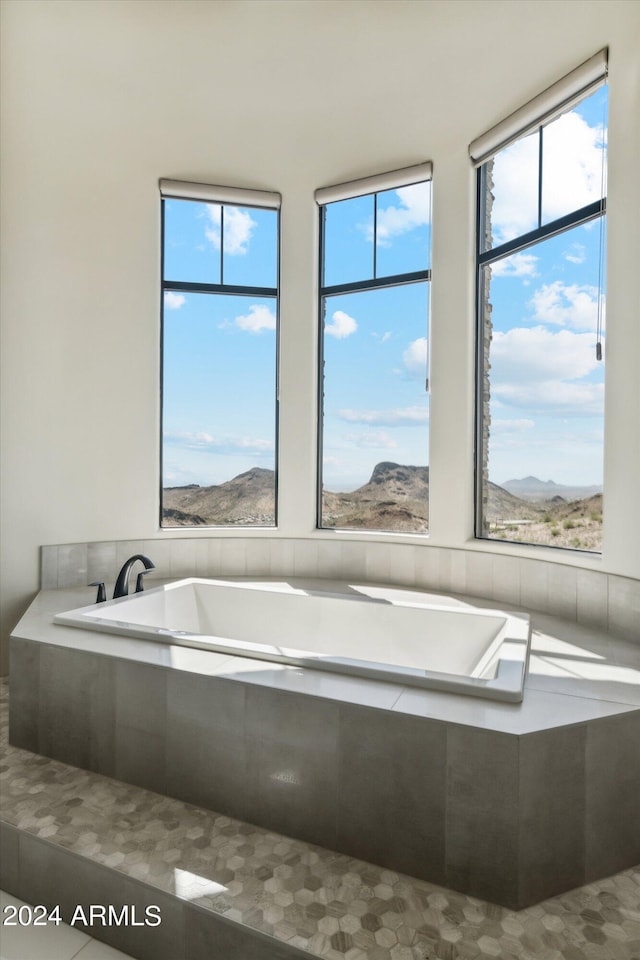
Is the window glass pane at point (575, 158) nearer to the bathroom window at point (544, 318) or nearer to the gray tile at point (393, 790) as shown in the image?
the bathroom window at point (544, 318)

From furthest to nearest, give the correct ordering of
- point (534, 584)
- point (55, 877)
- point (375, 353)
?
point (375, 353), point (534, 584), point (55, 877)

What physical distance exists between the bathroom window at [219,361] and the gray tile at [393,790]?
2171mm

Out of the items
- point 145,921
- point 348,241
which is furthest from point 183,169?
point 145,921

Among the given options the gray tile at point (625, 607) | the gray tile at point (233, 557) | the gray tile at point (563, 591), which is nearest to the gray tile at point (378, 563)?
the gray tile at point (233, 557)

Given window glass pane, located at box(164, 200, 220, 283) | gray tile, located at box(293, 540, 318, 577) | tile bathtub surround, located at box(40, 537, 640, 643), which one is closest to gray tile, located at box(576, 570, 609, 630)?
tile bathtub surround, located at box(40, 537, 640, 643)

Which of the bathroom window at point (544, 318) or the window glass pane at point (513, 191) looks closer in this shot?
the bathroom window at point (544, 318)

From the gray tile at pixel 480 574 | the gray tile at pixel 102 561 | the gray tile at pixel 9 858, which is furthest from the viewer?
the gray tile at pixel 102 561

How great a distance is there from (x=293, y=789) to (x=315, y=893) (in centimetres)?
26

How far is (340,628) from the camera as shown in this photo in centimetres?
277

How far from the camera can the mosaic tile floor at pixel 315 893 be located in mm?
1283

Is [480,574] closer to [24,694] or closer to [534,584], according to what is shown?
[534,584]

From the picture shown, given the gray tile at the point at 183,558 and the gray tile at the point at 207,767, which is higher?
the gray tile at the point at 183,558

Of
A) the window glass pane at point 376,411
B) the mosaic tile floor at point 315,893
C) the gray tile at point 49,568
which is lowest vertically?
the mosaic tile floor at point 315,893

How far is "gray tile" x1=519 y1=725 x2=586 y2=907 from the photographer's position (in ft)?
4.60
